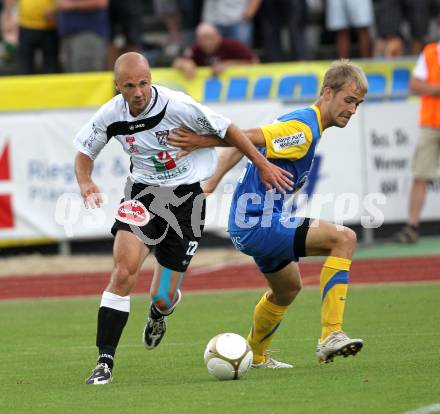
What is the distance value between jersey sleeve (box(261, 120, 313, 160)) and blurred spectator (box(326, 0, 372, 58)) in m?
9.65

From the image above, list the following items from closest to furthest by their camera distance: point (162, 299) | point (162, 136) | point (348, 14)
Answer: point (162, 136) < point (162, 299) < point (348, 14)

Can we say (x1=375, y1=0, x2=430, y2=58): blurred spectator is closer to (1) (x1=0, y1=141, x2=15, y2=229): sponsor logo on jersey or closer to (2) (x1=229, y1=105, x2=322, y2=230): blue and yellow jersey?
(1) (x1=0, y1=141, x2=15, y2=229): sponsor logo on jersey

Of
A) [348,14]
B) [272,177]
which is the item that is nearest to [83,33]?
[348,14]

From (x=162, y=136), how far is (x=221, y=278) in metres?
5.76

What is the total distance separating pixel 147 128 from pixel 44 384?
6.01 feet

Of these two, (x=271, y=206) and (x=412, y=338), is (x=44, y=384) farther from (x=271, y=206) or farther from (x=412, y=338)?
(x=412, y=338)

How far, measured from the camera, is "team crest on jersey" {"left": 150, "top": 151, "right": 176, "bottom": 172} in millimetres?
7594

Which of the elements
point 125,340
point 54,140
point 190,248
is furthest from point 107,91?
point 190,248

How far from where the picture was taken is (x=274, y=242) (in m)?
7.08

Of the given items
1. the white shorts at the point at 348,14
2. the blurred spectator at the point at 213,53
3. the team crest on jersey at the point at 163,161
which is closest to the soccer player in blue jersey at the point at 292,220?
the team crest on jersey at the point at 163,161

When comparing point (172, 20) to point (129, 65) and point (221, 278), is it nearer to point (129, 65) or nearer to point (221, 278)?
point (221, 278)

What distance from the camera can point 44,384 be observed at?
23.1 feet

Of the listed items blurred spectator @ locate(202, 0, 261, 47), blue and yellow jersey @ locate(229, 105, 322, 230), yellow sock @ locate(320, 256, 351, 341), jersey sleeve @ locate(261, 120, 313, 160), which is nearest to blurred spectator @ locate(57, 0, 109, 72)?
blurred spectator @ locate(202, 0, 261, 47)

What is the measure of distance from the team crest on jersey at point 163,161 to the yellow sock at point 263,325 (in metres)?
1.12
